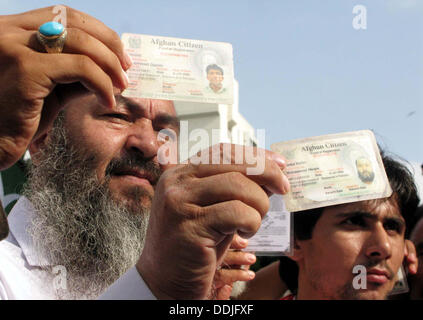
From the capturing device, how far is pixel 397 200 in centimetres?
329

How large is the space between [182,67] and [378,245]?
1938 mm

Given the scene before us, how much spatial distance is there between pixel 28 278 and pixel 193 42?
1.50 meters

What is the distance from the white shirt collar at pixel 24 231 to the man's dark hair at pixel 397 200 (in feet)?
6.38

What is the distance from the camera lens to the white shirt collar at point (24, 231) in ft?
7.87

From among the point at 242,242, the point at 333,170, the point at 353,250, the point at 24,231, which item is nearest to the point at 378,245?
the point at 353,250

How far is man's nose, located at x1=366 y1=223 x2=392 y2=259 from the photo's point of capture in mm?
2967

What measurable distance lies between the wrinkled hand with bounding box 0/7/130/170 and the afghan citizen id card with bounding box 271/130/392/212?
97 centimetres

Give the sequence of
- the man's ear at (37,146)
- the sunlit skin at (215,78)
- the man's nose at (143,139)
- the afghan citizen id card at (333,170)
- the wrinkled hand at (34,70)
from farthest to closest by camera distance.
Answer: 1. the man's ear at (37,146)
2. the man's nose at (143,139)
3. the sunlit skin at (215,78)
4. the afghan citizen id card at (333,170)
5. the wrinkled hand at (34,70)

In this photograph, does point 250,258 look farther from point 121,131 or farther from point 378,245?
point 378,245

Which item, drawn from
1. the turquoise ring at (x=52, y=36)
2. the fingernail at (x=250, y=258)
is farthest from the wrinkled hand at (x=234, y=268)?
the turquoise ring at (x=52, y=36)

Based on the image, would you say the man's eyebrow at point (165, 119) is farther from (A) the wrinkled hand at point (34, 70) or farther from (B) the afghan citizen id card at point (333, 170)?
(A) the wrinkled hand at point (34, 70)

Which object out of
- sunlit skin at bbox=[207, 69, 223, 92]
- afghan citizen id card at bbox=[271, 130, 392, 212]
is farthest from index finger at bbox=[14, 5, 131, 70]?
afghan citizen id card at bbox=[271, 130, 392, 212]

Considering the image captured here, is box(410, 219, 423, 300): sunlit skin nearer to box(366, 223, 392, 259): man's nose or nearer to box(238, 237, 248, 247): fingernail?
box(366, 223, 392, 259): man's nose

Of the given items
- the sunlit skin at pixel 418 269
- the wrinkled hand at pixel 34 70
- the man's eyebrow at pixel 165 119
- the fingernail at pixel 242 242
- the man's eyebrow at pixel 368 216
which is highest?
the man's eyebrow at pixel 165 119
